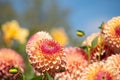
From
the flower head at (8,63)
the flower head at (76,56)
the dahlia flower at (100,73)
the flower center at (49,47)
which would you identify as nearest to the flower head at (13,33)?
the flower head at (8,63)

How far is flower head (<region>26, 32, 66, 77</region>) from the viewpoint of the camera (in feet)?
3.89

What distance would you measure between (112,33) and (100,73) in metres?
0.20

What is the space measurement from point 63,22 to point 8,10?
187cm

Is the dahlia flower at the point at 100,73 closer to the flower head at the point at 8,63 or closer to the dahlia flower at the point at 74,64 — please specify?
the dahlia flower at the point at 74,64

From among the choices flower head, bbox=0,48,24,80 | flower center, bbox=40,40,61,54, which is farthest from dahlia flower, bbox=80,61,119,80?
flower head, bbox=0,48,24,80

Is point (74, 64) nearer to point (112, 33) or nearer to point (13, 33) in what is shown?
point (112, 33)

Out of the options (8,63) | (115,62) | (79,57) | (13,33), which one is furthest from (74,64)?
(13,33)

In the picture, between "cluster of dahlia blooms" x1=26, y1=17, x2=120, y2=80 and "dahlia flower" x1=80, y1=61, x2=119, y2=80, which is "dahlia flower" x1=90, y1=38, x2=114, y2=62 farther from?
"dahlia flower" x1=80, y1=61, x2=119, y2=80

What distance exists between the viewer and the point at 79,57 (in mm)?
1352

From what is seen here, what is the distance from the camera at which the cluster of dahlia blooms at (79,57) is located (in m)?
1.13

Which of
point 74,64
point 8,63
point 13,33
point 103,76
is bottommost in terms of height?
point 103,76

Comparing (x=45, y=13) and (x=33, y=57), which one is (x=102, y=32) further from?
(x=45, y=13)

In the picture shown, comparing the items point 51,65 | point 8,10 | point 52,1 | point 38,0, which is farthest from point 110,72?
point 52,1

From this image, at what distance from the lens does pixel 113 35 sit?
1.29 metres
